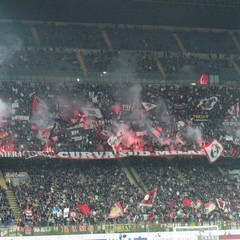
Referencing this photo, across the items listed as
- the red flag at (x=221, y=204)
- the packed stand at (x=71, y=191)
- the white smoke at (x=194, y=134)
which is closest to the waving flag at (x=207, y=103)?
the white smoke at (x=194, y=134)

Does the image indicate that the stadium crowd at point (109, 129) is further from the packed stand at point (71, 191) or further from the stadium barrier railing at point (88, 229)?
the stadium barrier railing at point (88, 229)

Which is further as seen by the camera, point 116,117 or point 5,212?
point 116,117

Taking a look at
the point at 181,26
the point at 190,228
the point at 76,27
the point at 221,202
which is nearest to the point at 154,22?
the point at 181,26

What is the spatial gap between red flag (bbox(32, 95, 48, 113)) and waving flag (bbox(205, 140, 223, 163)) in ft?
41.3

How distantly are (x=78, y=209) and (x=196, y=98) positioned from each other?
16.0 meters

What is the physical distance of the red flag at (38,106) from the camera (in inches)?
1918

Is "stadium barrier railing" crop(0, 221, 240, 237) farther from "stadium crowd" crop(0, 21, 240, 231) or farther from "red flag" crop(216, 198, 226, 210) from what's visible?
"red flag" crop(216, 198, 226, 210)

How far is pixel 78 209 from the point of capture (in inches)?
1690

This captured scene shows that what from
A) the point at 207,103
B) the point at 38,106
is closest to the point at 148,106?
the point at 207,103

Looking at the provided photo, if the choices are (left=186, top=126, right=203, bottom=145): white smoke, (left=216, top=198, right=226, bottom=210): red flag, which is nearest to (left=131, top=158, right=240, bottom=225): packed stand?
(left=216, top=198, right=226, bottom=210): red flag

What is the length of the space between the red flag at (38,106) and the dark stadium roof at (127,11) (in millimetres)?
9711

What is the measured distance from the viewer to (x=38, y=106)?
48844mm

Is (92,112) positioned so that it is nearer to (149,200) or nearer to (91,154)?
(91,154)

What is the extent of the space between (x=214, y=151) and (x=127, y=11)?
49.2ft
